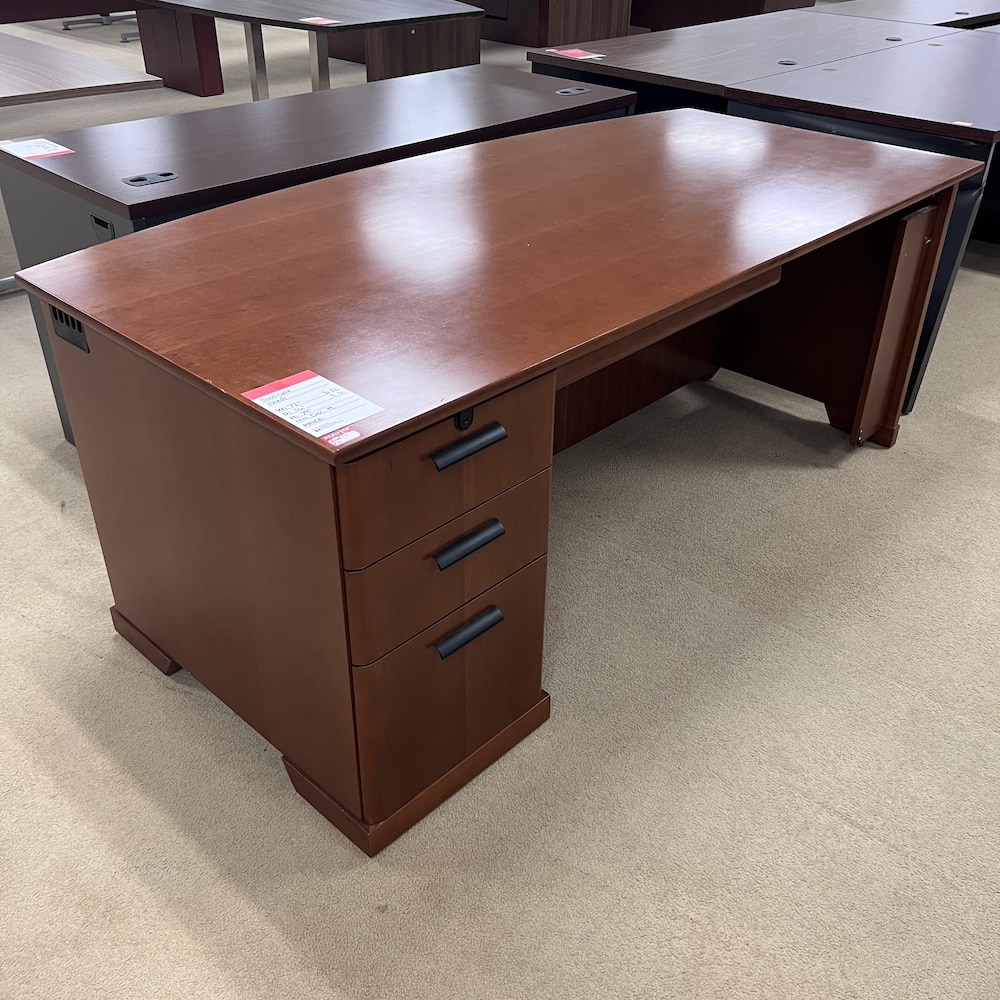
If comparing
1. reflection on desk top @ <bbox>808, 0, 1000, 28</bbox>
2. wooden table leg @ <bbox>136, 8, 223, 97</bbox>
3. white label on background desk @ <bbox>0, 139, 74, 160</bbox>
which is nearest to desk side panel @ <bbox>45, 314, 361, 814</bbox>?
white label on background desk @ <bbox>0, 139, 74, 160</bbox>

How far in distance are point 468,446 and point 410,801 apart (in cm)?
57

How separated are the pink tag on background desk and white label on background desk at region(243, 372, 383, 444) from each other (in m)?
2.19

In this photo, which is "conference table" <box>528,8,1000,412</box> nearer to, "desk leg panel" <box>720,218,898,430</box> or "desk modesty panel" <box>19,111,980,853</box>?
"desk leg panel" <box>720,218,898,430</box>

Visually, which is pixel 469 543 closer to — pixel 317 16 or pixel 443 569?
pixel 443 569

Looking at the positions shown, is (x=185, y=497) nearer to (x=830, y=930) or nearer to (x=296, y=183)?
(x=296, y=183)

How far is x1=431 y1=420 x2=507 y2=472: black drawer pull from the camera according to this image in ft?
3.83

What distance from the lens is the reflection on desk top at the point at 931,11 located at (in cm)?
385

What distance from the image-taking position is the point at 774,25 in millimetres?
3707

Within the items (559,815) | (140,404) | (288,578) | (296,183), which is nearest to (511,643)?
(559,815)

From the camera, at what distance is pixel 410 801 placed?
1.43 metres

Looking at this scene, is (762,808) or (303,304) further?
(762,808)

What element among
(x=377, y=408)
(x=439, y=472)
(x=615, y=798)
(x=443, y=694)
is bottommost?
(x=615, y=798)

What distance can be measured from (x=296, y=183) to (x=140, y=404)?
80 cm

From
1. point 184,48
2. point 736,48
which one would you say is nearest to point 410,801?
point 736,48
